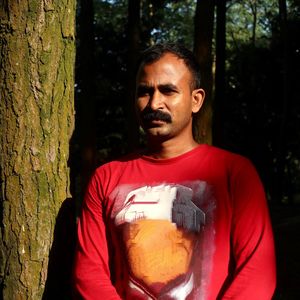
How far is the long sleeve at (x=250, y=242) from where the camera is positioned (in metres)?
2.39

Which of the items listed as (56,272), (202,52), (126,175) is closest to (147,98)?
(126,175)

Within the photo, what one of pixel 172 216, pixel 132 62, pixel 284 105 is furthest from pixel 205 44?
pixel 284 105

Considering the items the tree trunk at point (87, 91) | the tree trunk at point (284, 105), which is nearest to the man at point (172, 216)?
the tree trunk at point (87, 91)

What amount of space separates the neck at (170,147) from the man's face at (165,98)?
3 centimetres

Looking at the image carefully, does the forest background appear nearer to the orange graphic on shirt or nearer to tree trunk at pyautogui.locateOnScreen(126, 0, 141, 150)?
tree trunk at pyautogui.locateOnScreen(126, 0, 141, 150)

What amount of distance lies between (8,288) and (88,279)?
0.54m

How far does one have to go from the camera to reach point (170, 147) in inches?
107

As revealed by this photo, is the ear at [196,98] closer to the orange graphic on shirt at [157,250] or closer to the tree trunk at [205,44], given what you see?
the orange graphic on shirt at [157,250]

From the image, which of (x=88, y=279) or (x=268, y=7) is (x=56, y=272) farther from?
(x=268, y=7)

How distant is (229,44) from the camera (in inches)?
1258

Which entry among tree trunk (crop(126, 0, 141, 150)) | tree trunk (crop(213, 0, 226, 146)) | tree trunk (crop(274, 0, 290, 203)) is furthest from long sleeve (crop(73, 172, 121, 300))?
tree trunk (crop(274, 0, 290, 203))

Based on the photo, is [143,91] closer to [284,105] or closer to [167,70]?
[167,70]

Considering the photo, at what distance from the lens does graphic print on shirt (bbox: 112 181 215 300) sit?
8.14ft

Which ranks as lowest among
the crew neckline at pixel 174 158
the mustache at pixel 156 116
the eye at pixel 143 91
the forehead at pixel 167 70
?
the crew neckline at pixel 174 158
